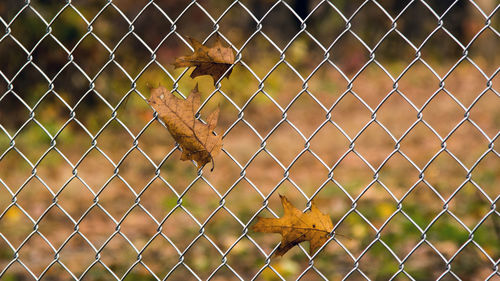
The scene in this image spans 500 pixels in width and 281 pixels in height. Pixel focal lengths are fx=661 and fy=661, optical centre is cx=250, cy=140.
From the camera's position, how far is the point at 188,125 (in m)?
2.14

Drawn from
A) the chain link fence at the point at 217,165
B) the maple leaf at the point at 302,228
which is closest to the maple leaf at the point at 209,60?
the chain link fence at the point at 217,165

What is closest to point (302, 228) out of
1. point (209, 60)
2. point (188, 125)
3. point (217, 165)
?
point (188, 125)

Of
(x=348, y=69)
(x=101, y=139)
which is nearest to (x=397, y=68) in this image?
(x=348, y=69)

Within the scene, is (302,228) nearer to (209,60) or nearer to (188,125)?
(188,125)

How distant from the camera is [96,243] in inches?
152

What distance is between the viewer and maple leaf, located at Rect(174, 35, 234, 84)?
81.4 inches

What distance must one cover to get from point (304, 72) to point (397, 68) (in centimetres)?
184

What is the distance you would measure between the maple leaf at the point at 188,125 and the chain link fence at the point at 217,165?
2.6 inches

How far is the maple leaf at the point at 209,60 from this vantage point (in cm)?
207

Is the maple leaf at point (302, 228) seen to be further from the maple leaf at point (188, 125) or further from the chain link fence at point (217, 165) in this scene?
the maple leaf at point (188, 125)

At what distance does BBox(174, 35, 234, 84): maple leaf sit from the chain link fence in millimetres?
75

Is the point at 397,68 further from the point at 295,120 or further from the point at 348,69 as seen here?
the point at 295,120

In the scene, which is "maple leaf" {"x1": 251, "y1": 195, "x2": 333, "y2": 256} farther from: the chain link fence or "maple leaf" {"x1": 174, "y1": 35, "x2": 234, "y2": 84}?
"maple leaf" {"x1": 174, "y1": 35, "x2": 234, "y2": 84}

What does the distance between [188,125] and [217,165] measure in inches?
144
